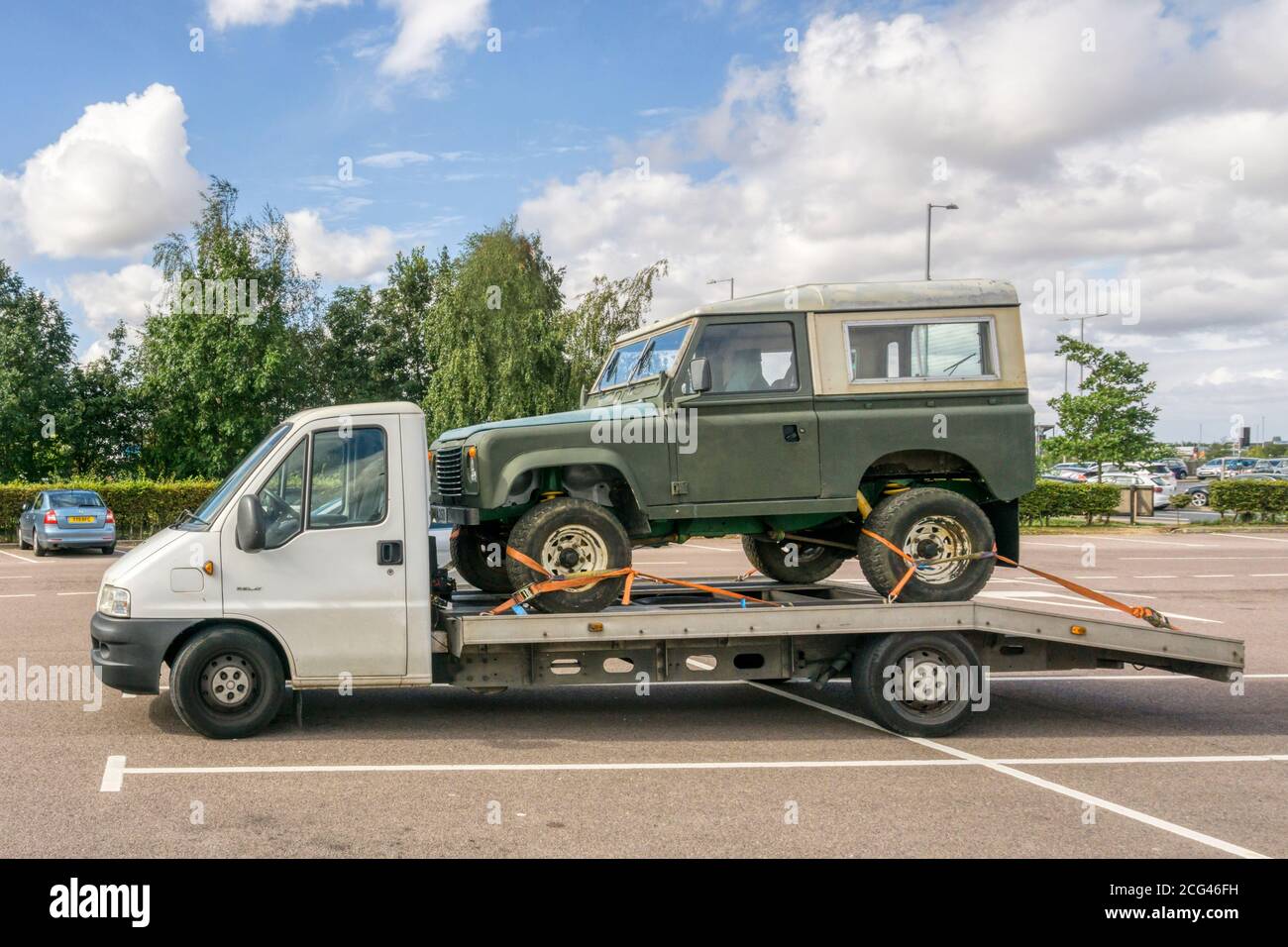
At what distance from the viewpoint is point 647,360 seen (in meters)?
8.57

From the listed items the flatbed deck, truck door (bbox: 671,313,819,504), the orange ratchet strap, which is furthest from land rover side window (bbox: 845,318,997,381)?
the orange ratchet strap

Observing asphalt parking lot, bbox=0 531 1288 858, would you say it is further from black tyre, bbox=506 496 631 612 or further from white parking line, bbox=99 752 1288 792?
black tyre, bbox=506 496 631 612

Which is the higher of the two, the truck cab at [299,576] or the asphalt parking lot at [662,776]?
the truck cab at [299,576]

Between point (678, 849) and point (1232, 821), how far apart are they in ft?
9.41

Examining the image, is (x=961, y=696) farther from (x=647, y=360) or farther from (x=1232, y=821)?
(x=647, y=360)

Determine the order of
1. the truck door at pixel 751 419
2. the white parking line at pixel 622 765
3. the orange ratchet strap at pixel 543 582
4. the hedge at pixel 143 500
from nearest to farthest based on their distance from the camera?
the white parking line at pixel 622 765
the orange ratchet strap at pixel 543 582
the truck door at pixel 751 419
the hedge at pixel 143 500

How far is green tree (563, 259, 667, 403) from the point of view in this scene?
1660 inches

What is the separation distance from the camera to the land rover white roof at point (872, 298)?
8109 millimetres

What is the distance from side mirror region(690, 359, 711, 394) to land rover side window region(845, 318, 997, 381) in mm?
1015

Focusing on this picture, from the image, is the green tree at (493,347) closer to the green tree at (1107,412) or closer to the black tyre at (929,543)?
the green tree at (1107,412)

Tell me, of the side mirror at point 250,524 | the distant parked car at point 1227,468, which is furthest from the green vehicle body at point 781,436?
the distant parked car at point 1227,468

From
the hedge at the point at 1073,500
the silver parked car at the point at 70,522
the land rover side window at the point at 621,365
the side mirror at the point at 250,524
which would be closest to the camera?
the side mirror at the point at 250,524

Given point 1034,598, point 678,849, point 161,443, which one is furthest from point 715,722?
point 161,443

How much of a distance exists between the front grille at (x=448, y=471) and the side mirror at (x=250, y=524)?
1409 mm
